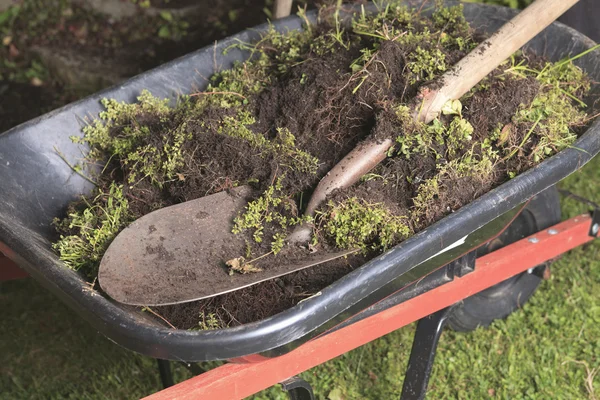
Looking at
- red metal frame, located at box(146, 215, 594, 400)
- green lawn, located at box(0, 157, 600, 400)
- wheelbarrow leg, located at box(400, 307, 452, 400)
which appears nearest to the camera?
red metal frame, located at box(146, 215, 594, 400)

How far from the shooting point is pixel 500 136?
7.28 feet

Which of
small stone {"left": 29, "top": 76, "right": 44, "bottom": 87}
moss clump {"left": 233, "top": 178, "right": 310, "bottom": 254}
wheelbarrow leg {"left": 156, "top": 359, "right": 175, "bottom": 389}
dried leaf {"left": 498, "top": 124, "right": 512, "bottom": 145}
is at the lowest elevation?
moss clump {"left": 233, "top": 178, "right": 310, "bottom": 254}

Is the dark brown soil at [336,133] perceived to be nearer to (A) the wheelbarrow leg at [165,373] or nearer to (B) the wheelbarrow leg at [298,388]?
(B) the wheelbarrow leg at [298,388]

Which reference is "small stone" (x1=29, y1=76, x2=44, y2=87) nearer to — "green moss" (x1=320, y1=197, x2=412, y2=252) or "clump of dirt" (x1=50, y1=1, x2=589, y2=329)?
"clump of dirt" (x1=50, y1=1, x2=589, y2=329)

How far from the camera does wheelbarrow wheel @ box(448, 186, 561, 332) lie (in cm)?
297

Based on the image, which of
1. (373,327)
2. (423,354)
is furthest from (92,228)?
(423,354)

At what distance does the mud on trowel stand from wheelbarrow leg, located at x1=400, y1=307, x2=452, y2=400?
Answer: 0.55 meters

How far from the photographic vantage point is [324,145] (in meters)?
2.30

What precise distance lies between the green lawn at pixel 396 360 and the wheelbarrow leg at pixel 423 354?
0.49 metres

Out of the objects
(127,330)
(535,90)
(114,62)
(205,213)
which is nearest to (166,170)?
(205,213)

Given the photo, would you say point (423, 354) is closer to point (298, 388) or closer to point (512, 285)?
point (298, 388)

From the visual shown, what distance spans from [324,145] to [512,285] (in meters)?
1.27

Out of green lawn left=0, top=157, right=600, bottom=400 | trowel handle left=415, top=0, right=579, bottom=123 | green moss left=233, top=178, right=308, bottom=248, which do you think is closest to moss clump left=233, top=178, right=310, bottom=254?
green moss left=233, top=178, right=308, bottom=248

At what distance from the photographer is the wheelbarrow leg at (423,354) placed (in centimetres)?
234
